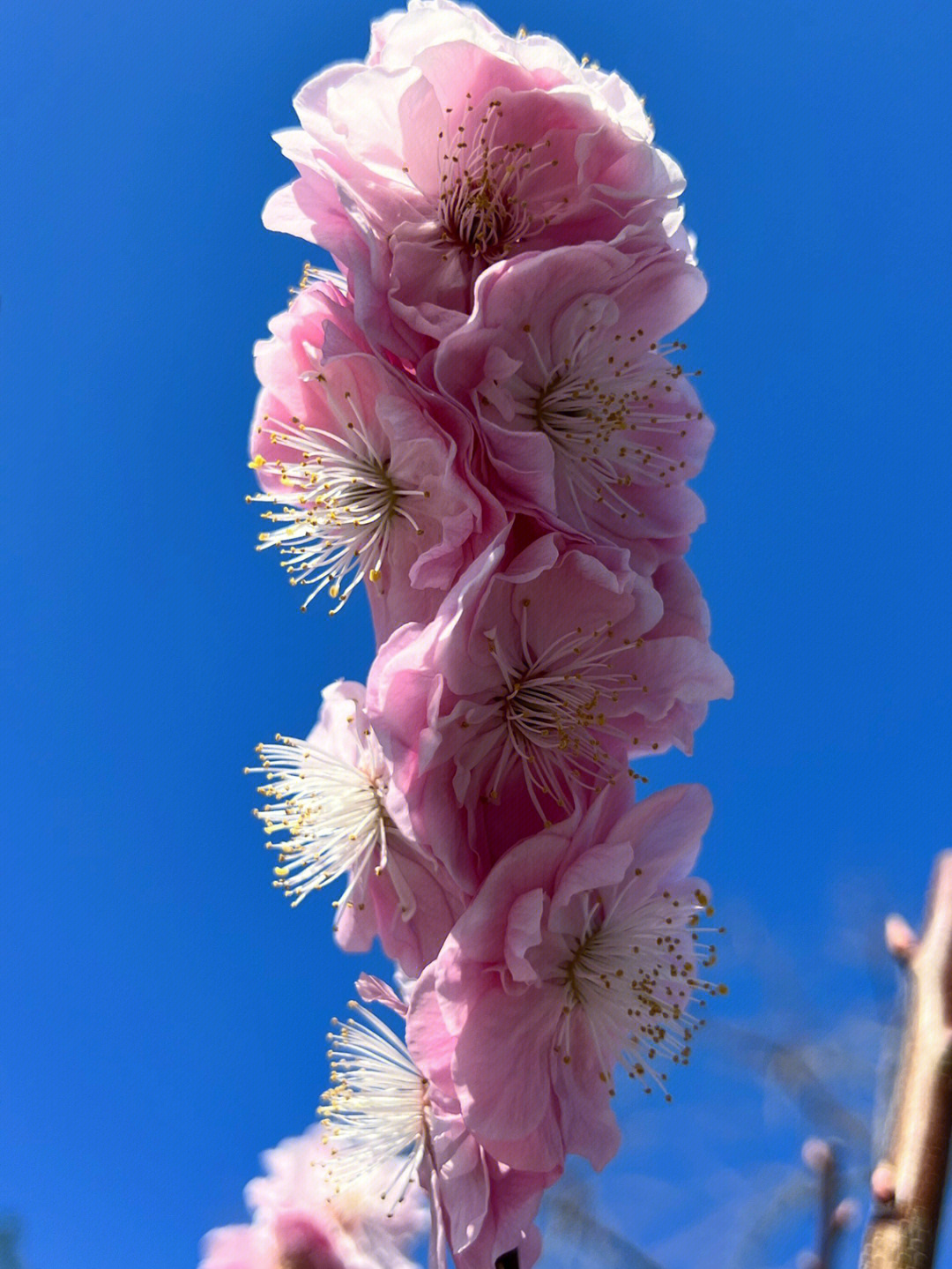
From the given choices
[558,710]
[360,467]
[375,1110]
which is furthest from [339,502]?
[375,1110]

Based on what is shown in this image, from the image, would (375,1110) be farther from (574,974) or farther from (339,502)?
(339,502)

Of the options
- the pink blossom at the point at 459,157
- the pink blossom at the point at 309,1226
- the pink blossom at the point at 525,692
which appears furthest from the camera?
the pink blossom at the point at 309,1226

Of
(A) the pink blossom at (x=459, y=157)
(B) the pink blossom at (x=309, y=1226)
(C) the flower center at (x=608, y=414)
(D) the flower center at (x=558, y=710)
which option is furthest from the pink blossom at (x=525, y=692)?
(B) the pink blossom at (x=309, y=1226)

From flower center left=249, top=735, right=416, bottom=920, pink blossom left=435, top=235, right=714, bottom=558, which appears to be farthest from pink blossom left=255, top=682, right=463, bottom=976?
pink blossom left=435, top=235, right=714, bottom=558

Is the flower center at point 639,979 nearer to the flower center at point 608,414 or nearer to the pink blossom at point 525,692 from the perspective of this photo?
the pink blossom at point 525,692

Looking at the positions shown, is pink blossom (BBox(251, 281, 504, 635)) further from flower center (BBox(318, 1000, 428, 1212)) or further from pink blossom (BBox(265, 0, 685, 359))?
flower center (BBox(318, 1000, 428, 1212))

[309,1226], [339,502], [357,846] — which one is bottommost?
[309,1226]
